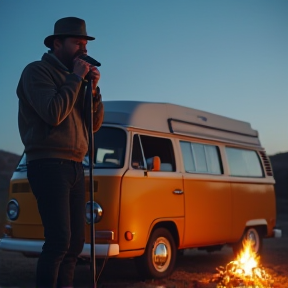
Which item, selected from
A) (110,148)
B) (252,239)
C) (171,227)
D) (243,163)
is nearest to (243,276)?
(171,227)

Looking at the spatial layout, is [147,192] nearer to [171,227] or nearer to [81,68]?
[171,227]

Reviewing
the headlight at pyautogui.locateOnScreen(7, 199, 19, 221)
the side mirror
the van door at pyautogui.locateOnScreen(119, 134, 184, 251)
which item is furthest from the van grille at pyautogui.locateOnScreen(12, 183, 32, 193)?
the side mirror

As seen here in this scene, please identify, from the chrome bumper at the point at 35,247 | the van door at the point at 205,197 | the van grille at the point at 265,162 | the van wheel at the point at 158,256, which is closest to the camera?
the chrome bumper at the point at 35,247

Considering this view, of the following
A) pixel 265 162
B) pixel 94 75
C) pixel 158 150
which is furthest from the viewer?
pixel 265 162

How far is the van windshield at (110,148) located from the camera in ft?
23.0

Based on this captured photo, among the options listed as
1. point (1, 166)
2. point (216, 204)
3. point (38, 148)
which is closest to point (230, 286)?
point (216, 204)

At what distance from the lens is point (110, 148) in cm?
720

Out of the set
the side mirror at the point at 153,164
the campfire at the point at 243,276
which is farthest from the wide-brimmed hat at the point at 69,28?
the campfire at the point at 243,276

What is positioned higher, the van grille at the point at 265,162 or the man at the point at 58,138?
the van grille at the point at 265,162

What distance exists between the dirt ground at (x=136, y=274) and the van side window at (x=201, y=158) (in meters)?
1.48

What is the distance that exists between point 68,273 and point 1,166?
35.7 m

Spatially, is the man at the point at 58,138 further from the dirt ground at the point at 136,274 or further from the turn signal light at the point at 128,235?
the dirt ground at the point at 136,274

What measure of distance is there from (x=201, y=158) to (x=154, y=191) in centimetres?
155

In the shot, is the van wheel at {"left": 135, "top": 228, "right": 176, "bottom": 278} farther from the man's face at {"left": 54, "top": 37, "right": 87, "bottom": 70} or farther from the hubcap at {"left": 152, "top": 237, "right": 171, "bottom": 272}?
the man's face at {"left": 54, "top": 37, "right": 87, "bottom": 70}
